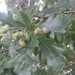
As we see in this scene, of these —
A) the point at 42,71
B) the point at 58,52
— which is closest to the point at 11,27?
the point at 58,52

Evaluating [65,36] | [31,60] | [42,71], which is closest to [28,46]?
[31,60]

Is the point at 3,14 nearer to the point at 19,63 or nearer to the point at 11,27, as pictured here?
the point at 11,27

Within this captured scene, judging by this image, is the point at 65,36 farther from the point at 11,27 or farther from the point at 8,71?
the point at 8,71

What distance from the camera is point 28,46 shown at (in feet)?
3.15

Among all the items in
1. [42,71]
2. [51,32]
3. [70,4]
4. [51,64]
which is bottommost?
[42,71]

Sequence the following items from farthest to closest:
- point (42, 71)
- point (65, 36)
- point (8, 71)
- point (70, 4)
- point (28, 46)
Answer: point (42, 71) → point (8, 71) → point (70, 4) → point (65, 36) → point (28, 46)

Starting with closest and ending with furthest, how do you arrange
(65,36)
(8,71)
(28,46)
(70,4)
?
(28,46), (65,36), (70,4), (8,71)

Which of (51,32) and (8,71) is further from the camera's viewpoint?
(8,71)

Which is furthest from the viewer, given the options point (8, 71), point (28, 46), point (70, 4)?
point (8, 71)

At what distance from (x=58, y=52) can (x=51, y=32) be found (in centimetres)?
14

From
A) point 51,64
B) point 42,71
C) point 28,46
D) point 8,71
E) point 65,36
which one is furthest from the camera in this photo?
point 42,71

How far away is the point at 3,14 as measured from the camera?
3.64ft

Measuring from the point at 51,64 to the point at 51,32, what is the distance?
23cm

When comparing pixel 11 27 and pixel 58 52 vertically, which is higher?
pixel 11 27
